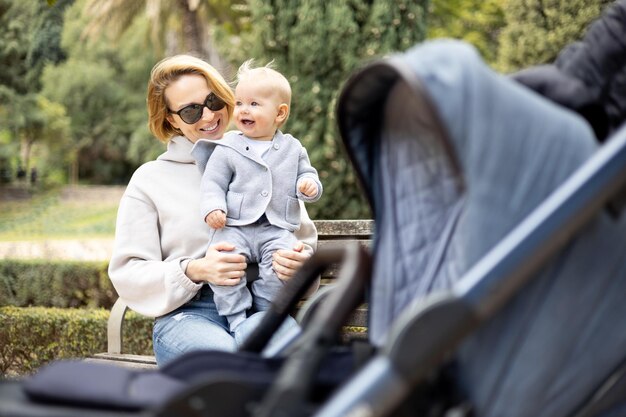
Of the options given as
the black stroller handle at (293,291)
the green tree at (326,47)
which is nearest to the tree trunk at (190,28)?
the green tree at (326,47)

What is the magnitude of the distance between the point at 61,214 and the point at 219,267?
2988 cm

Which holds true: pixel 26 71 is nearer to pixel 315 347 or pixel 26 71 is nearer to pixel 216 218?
pixel 216 218

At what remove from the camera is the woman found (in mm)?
3086

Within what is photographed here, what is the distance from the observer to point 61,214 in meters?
31.7

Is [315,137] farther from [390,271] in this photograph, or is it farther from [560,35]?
[390,271]

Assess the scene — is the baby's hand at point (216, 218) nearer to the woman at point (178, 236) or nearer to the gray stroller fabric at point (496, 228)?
the woman at point (178, 236)

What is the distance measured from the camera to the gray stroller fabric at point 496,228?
190cm

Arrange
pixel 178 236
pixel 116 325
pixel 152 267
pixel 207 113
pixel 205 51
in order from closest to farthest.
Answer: pixel 152 267, pixel 178 236, pixel 207 113, pixel 116 325, pixel 205 51

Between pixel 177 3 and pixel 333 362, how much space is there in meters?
19.5

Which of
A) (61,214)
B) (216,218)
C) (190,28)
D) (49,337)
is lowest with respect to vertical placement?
(61,214)

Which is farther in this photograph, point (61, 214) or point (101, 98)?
point (101, 98)

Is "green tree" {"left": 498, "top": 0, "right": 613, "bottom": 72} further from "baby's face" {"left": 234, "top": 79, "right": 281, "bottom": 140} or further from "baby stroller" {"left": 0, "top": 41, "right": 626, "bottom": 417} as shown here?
"baby stroller" {"left": 0, "top": 41, "right": 626, "bottom": 417}

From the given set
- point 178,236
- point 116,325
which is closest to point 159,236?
point 178,236

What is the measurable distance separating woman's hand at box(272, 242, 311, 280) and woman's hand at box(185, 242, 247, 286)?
0.11 meters
